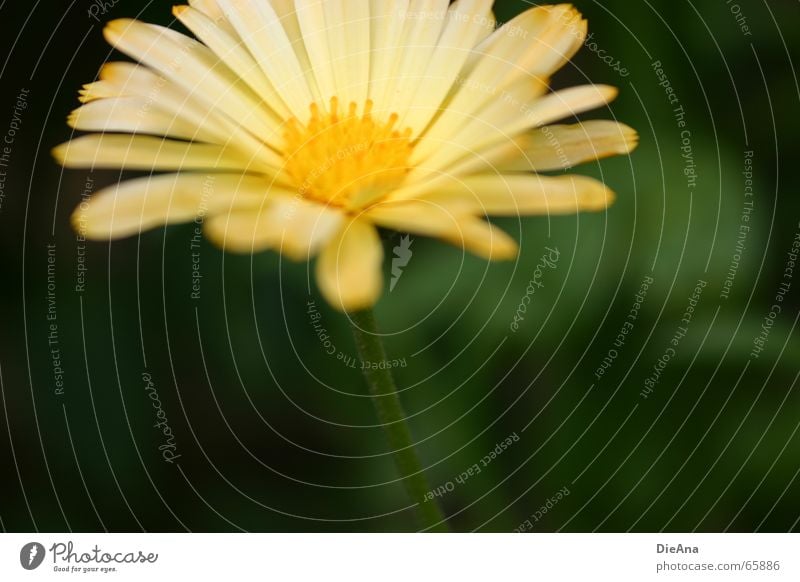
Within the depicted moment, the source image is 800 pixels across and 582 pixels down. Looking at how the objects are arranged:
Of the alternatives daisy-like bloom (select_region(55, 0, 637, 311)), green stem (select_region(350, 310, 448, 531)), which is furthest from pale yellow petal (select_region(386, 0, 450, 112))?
green stem (select_region(350, 310, 448, 531))

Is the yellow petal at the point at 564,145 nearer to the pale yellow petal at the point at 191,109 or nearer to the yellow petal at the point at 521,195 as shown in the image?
the yellow petal at the point at 521,195

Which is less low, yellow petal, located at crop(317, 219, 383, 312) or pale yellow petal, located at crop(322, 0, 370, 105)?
pale yellow petal, located at crop(322, 0, 370, 105)

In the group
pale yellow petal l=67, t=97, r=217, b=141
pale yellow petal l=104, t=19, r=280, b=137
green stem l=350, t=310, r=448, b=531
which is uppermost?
pale yellow petal l=104, t=19, r=280, b=137

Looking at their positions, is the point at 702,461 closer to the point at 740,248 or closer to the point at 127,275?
the point at 740,248

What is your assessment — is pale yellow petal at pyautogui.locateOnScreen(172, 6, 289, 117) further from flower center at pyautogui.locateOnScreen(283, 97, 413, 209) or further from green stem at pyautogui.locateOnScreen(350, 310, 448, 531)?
green stem at pyautogui.locateOnScreen(350, 310, 448, 531)

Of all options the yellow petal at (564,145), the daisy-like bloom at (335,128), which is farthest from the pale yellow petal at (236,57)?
the yellow petal at (564,145)
